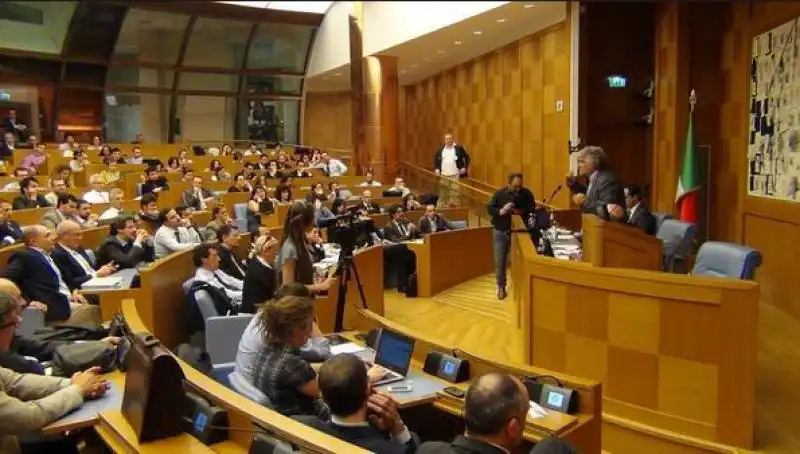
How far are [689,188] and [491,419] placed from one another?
17.7 feet

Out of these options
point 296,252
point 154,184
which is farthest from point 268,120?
point 296,252

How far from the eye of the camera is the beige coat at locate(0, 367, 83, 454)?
2.33m

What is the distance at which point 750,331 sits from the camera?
3301 millimetres

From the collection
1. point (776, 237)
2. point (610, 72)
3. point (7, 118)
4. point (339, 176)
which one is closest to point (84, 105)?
point (7, 118)

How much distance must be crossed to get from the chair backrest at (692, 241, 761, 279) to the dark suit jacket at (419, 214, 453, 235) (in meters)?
4.43

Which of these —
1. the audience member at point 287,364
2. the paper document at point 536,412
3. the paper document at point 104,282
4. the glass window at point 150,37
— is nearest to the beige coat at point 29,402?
the audience member at point 287,364

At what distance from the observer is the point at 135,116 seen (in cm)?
1551

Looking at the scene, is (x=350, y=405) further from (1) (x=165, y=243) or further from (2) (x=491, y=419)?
(1) (x=165, y=243)

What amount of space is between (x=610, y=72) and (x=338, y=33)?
6.73m

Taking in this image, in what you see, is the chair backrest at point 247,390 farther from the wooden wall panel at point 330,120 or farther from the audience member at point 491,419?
the wooden wall panel at point 330,120

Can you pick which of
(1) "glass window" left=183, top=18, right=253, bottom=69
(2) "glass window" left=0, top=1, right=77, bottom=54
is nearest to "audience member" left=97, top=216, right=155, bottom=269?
(2) "glass window" left=0, top=1, right=77, bottom=54

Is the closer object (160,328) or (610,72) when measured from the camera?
(160,328)

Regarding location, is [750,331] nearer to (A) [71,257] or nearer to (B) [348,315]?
(B) [348,315]

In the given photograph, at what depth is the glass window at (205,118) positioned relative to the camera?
16094 mm
